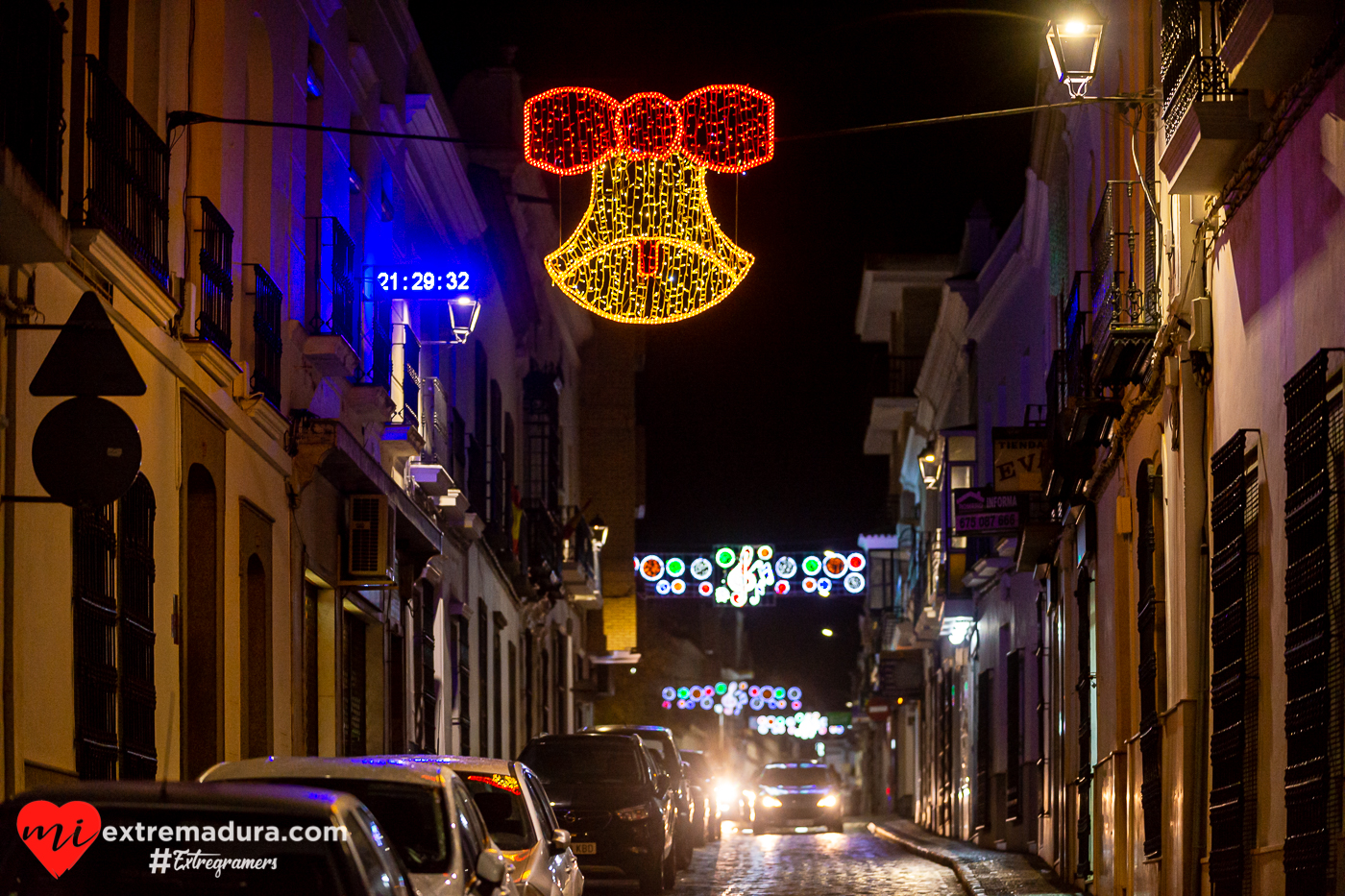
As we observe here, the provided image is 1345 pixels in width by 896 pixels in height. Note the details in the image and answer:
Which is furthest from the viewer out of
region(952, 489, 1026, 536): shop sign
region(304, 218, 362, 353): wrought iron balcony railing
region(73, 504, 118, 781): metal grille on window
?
region(952, 489, 1026, 536): shop sign

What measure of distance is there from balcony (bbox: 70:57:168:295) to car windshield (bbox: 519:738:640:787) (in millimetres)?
8164

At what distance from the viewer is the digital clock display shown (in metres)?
20.1

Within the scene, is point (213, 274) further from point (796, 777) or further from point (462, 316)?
point (796, 777)

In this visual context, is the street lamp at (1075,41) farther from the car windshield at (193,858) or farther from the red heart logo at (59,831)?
the red heart logo at (59,831)

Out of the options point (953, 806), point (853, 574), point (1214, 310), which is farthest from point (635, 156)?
point (853, 574)

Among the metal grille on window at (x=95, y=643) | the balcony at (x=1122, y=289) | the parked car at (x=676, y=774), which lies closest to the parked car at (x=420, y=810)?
the metal grille on window at (x=95, y=643)

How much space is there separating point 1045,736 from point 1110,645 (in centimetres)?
635

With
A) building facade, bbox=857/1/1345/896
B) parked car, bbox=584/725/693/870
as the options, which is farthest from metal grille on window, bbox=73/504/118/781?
parked car, bbox=584/725/693/870

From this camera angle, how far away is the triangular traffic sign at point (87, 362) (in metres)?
9.53

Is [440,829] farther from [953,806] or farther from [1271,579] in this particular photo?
[953,806]

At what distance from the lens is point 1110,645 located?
17500 millimetres

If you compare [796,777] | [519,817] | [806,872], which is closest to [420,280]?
[806,872]

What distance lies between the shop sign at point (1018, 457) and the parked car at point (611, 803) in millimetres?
4997

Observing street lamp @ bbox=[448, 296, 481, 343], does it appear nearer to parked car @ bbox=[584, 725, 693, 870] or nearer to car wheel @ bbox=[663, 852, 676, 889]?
parked car @ bbox=[584, 725, 693, 870]
